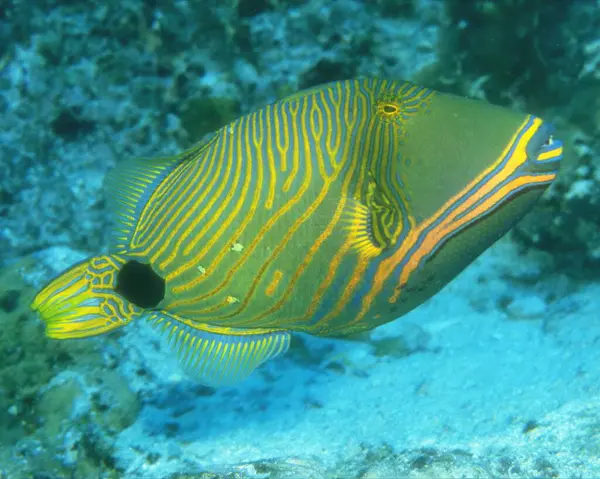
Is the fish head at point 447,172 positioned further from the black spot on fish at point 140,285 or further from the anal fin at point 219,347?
the black spot on fish at point 140,285

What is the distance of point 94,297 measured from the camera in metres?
2.15

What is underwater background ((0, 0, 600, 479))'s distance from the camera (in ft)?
11.8

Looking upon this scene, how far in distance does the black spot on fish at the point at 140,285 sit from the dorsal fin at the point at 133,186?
6.1 inches

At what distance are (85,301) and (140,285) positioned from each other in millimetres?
255

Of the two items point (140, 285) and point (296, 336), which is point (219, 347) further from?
point (296, 336)

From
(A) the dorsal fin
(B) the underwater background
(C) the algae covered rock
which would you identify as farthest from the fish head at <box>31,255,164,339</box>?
(C) the algae covered rock

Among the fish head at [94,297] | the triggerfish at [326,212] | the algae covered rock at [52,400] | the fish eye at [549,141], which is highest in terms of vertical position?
the fish eye at [549,141]

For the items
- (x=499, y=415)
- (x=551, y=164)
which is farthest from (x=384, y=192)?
(x=499, y=415)

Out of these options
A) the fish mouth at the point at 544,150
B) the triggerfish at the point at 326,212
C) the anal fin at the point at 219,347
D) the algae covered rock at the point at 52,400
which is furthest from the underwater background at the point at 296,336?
the fish mouth at the point at 544,150

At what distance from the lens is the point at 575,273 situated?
4.64 metres

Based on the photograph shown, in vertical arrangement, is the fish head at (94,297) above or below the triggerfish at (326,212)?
below

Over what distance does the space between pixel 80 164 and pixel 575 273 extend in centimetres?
490

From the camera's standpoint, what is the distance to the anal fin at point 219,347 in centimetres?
241

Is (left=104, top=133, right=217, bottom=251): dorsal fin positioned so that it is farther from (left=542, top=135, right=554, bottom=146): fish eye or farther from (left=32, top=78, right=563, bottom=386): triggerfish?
(left=542, top=135, right=554, bottom=146): fish eye
